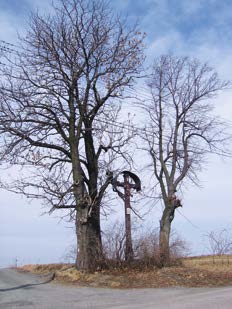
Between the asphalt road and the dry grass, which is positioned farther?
the dry grass

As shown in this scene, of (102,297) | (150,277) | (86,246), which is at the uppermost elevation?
(86,246)

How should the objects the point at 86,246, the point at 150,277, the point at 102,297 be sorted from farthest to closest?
the point at 86,246, the point at 150,277, the point at 102,297

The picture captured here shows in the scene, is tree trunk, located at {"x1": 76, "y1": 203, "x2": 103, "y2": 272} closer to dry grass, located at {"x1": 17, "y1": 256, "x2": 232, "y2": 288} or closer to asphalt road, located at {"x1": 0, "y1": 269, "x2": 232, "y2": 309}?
dry grass, located at {"x1": 17, "y1": 256, "x2": 232, "y2": 288}

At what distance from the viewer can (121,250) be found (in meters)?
17.5

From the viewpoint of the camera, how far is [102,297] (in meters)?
12.4

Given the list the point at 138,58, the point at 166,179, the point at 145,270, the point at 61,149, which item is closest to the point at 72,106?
the point at 61,149

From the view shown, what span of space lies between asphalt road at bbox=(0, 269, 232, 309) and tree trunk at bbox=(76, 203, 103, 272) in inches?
79.4

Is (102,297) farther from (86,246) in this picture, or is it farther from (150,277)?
(86,246)

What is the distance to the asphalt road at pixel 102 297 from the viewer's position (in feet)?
35.1

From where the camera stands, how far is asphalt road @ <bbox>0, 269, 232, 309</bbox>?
10703 mm

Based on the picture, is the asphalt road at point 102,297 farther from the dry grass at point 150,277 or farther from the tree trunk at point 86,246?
the tree trunk at point 86,246

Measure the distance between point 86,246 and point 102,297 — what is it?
4.98 metres

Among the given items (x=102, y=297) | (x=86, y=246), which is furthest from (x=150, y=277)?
(x=102, y=297)

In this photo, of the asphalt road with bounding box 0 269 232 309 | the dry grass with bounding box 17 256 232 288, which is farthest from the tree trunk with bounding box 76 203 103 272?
the asphalt road with bounding box 0 269 232 309
